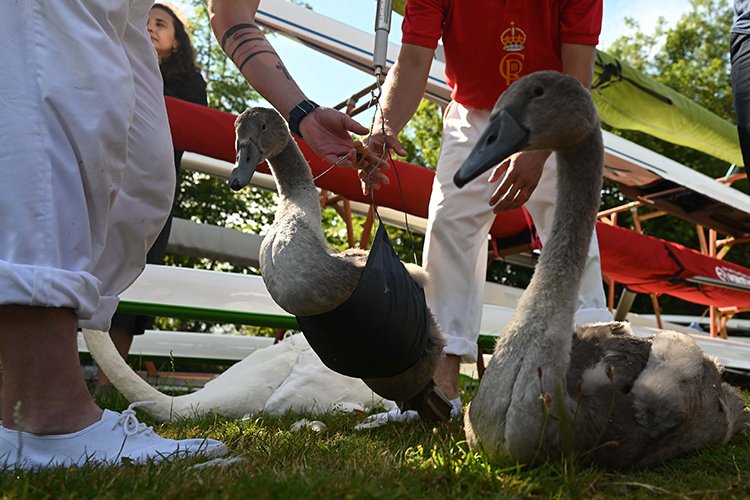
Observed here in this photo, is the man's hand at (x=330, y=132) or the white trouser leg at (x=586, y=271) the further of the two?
the white trouser leg at (x=586, y=271)

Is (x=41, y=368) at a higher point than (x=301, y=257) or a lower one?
lower

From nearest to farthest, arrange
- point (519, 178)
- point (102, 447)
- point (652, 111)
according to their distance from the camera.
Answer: point (102, 447)
point (519, 178)
point (652, 111)

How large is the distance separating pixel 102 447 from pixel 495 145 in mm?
1651

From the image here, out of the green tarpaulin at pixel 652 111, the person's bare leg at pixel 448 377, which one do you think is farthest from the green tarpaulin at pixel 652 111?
the person's bare leg at pixel 448 377

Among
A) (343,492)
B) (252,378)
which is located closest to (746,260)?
(252,378)

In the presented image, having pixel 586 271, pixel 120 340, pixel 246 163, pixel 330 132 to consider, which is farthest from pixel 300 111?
pixel 120 340

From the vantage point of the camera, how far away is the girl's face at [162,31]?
533 centimetres

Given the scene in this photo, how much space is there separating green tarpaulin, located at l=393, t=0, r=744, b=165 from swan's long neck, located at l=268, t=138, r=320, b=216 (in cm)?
619

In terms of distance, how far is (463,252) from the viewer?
12.0 ft

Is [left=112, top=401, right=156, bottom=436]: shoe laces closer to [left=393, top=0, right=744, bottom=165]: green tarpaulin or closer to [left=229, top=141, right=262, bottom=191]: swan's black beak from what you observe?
[left=229, top=141, right=262, bottom=191]: swan's black beak

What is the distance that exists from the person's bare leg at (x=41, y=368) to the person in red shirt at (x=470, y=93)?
1964 mm

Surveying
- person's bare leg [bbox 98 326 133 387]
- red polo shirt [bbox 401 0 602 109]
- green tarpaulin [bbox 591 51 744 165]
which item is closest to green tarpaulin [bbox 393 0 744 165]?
green tarpaulin [bbox 591 51 744 165]

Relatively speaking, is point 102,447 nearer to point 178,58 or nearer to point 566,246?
point 566,246

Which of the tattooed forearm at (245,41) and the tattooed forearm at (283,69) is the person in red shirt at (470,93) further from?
the tattooed forearm at (245,41)
